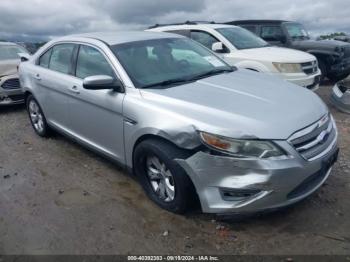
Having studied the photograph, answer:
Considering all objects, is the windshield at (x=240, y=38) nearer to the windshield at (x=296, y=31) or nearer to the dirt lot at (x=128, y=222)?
the windshield at (x=296, y=31)

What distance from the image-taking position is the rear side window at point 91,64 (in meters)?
4.08

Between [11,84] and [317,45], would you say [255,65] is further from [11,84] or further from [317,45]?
[11,84]

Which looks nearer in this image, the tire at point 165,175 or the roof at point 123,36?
the tire at point 165,175

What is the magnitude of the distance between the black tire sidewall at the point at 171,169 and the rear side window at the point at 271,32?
7.74m

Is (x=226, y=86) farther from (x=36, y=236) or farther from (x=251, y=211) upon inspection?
(x=36, y=236)

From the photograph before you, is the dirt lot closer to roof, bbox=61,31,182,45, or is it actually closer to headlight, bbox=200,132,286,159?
headlight, bbox=200,132,286,159

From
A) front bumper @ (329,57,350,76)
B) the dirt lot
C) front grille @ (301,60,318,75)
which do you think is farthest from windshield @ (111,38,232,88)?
front bumper @ (329,57,350,76)

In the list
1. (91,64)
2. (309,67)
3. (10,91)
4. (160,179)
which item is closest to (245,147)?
(160,179)

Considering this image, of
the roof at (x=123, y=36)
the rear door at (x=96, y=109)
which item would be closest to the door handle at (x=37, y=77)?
the roof at (x=123, y=36)

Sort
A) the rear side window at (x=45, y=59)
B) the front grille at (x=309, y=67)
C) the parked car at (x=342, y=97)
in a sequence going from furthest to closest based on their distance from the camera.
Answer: the front grille at (x=309, y=67) < the parked car at (x=342, y=97) < the rear side window at (x=45, y=59)

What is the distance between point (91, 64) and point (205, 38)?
4.44m

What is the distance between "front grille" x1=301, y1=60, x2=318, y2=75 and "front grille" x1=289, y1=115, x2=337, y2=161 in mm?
4199

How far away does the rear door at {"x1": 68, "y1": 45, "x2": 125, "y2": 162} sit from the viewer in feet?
12.7

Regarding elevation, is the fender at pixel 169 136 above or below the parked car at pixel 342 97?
above
